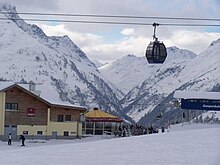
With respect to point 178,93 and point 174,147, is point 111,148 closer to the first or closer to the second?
point 174,147

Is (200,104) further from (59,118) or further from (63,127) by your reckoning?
(59,118)

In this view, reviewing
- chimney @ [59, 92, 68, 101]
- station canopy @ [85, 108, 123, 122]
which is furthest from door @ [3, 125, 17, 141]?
chimney @ [59, 92, 68, 101]

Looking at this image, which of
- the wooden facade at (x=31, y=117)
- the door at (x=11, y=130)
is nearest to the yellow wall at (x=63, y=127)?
the wooden facade at (x=31, y=117)

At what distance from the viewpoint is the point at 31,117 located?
57.2m

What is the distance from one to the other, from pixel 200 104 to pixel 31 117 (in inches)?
650

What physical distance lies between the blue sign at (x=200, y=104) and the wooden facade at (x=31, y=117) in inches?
557

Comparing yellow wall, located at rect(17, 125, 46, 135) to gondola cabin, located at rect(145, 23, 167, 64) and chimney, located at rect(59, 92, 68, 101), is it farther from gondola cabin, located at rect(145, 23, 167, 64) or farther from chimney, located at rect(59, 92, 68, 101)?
gondola cabin, located at rect(145, 23, 167, 64)

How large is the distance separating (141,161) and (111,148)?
4681mm

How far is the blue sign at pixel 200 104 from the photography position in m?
49.0

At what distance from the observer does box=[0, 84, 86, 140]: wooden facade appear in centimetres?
5591

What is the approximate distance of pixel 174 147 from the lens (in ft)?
79.9

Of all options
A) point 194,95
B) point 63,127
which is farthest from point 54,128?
point 194,95

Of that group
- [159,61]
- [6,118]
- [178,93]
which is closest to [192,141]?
[159,61]

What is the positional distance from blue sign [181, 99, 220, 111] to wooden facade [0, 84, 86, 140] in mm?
14143
